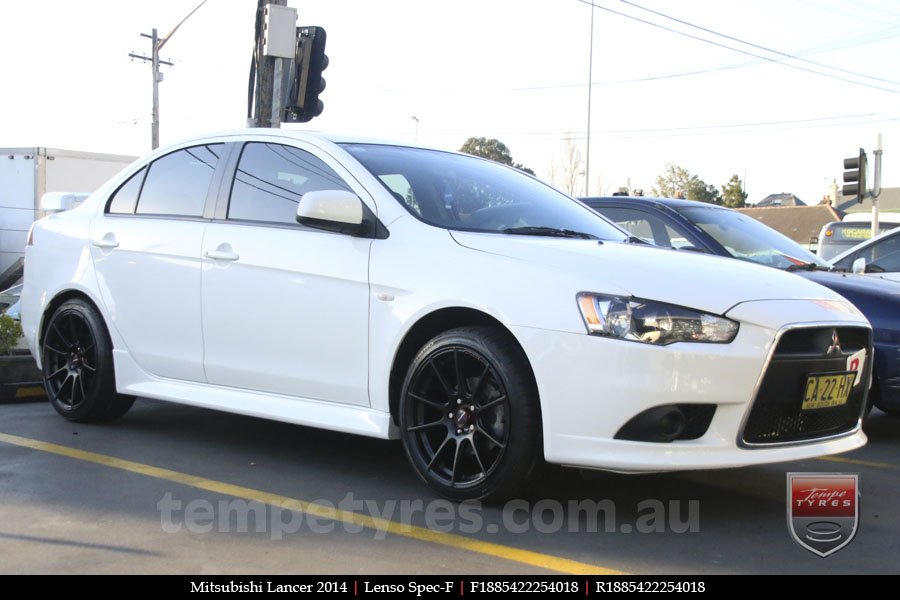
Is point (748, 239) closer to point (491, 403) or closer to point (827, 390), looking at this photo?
point (827, 390)

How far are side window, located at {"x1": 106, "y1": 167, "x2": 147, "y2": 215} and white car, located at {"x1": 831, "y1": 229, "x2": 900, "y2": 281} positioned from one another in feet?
16.9

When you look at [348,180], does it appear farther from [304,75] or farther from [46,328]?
[304,75]

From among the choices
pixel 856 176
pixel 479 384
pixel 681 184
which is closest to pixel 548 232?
pixel 479 384

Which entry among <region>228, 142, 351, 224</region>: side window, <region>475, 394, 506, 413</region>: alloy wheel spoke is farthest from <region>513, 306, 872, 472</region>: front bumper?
<region>228, 142, 351, 224</region>: side window

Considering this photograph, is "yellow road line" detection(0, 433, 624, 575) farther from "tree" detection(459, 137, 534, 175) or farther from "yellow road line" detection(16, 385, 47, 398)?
"tree" detection(459, 137, 534, 175)

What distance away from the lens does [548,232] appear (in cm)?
494

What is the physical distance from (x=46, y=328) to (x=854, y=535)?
4687 millimetres

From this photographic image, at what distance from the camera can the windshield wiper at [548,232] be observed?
4859 mm

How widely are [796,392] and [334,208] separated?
214 centimetres

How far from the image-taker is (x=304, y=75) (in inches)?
383

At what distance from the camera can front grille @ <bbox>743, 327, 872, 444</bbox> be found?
4.07 metres

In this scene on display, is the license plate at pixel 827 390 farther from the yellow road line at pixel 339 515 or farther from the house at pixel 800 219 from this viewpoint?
the house at pixel 800 219
